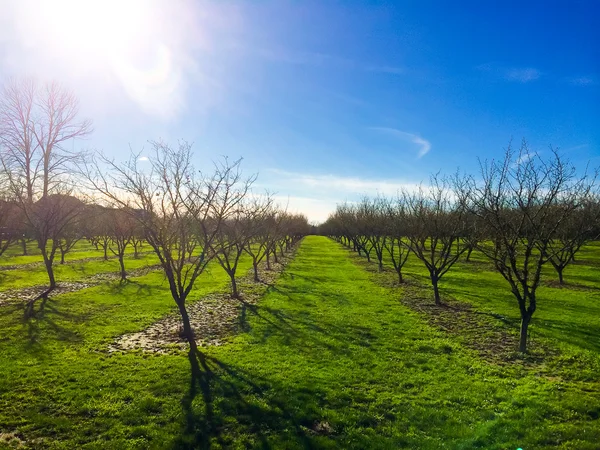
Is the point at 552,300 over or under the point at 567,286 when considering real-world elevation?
under

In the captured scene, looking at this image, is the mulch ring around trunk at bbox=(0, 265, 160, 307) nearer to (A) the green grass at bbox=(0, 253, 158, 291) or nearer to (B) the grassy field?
(A) the green grass at bbox=(0, 253, 158, 291)

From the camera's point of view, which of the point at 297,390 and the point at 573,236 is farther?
the point at 573,236

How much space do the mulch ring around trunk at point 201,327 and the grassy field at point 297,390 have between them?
0.59 meters

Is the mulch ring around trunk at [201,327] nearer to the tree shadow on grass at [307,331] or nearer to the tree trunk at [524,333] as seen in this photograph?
the tree shadow on grass at [307,331]

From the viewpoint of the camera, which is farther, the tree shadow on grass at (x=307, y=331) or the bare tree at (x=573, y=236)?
the bare tree at (x=573, y=236)

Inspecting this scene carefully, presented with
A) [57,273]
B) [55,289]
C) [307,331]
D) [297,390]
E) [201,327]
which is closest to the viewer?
[297,390]

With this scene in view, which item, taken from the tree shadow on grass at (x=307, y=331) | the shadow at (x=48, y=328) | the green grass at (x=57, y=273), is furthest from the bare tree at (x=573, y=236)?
the green grass at (x=57, y=273)

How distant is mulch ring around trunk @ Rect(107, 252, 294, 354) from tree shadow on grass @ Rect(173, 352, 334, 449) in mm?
3094

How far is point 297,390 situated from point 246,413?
4.46 feet

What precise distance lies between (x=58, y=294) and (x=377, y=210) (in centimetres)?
2688

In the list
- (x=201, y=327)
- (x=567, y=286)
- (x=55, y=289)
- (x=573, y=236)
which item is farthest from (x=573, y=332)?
(x=55, y=289)

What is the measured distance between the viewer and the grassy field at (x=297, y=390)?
6246 millimetres

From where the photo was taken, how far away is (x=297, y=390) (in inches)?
313

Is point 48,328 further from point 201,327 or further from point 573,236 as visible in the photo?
point 573,236
